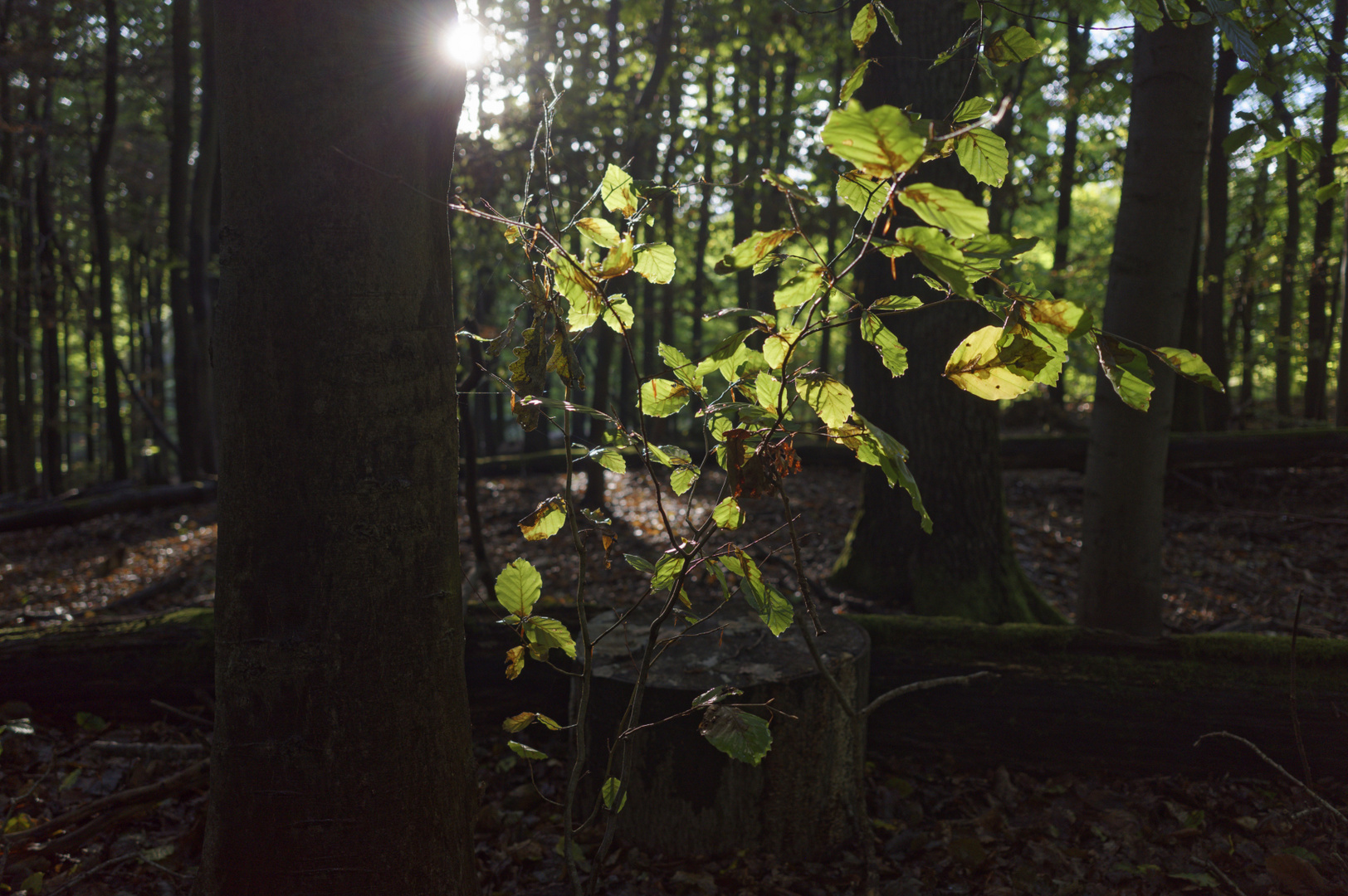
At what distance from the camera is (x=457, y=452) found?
1666mm

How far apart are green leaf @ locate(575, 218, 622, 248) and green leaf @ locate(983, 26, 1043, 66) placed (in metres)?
0.82

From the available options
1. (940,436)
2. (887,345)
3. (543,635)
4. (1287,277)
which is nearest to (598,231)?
(887,345)

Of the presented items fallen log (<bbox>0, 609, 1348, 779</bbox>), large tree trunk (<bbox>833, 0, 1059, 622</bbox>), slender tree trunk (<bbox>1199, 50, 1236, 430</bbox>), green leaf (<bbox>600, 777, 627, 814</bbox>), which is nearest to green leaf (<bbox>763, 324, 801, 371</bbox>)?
green leaf (<bbox>600, 777, 627, 814</bbox>)

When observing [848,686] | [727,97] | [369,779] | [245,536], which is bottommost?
[848,686]

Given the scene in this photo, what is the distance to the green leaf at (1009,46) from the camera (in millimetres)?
1425

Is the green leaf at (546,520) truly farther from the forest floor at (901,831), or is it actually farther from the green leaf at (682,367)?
the forest floor at (901,831)

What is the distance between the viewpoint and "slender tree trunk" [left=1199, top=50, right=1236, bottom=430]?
8.81 meters

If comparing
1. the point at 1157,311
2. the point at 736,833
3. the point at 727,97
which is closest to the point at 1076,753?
the point at 736,833

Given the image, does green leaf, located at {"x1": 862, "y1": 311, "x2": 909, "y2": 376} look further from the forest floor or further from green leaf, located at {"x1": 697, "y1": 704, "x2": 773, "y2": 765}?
the forest floor

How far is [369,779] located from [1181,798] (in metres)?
2.90

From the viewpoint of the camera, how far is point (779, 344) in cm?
144

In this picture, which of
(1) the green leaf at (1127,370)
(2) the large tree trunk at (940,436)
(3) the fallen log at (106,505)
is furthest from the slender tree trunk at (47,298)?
(1) the green leaf at (1127,370)

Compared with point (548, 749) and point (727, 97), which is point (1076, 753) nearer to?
point (548, 749)

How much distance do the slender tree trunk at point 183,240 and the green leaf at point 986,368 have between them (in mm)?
10705
